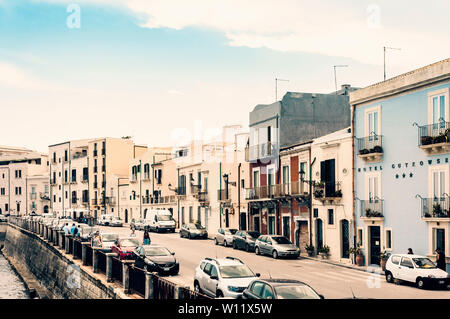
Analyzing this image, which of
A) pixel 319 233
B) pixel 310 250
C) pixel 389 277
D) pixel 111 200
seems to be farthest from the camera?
pixel 111 200

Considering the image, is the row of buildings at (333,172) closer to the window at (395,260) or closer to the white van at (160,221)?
the window at (395,260)

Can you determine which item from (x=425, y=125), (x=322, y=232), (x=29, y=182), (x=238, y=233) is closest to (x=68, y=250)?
(x=238, y=233)

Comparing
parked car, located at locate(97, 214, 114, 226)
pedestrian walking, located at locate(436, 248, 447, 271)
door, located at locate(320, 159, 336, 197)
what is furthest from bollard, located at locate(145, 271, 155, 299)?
parked car, located at locate(97, 214, 114, 226)

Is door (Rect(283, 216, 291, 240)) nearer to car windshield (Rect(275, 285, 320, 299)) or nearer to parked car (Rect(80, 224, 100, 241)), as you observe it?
parked car (Rect(80, 224, 100, 241))

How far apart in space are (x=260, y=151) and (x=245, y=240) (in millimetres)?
9155

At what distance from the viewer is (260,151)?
49344mm

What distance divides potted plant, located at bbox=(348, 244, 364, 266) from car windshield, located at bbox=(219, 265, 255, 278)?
14.5 meters

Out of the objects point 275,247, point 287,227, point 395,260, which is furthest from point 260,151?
point 395,260

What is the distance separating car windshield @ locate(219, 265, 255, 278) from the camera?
2186 centimetres

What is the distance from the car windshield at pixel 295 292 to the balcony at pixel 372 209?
18.7m

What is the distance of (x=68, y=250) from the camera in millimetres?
39875

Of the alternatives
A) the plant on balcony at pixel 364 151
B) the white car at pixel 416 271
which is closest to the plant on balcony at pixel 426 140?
the plant on balcony at pixel 364 151

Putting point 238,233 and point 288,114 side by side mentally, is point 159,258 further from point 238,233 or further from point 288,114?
point 288,114

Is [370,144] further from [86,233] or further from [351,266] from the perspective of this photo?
[86,233]
